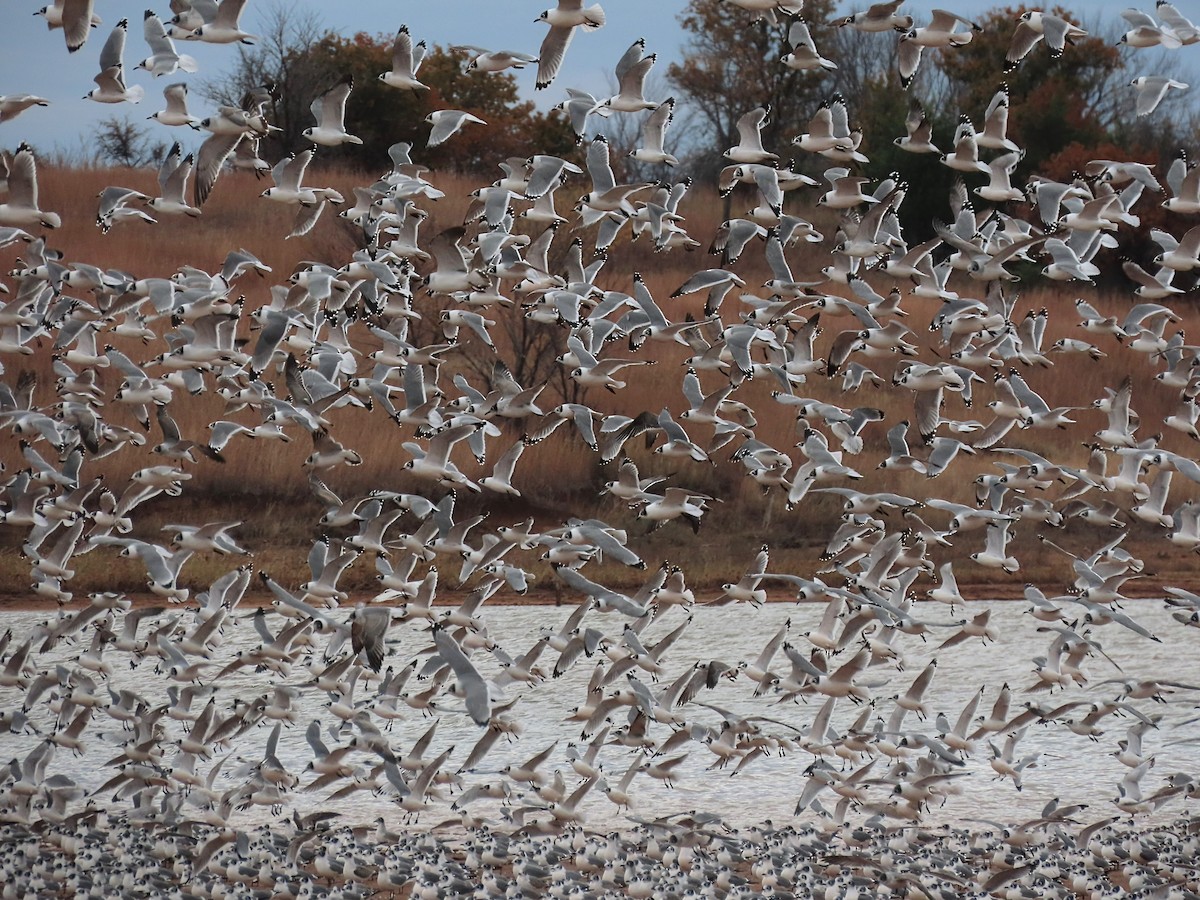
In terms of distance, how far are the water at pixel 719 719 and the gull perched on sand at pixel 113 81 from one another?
15.2 ft

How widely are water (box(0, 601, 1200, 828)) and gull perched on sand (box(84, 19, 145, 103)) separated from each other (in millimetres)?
4633

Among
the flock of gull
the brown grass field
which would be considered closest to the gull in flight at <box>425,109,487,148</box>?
the flock of gull

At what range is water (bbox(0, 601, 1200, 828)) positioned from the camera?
40.0ft

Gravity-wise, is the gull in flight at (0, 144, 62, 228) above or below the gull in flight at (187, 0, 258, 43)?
below

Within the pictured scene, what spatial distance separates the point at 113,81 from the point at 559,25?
3424mm

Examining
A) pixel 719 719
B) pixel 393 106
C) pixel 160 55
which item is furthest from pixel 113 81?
pixel 393 106

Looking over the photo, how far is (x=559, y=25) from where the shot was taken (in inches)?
477

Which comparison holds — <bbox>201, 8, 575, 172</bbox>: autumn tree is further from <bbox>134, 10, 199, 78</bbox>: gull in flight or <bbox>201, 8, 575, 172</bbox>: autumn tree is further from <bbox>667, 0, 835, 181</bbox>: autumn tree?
<bbox>134, 10, 199, 78</bbox>: gull in flight

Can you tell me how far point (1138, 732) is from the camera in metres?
12.1

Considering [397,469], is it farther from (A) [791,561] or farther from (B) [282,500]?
(A) [791,561]

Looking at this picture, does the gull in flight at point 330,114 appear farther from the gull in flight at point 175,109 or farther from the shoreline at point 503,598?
the shoreline at point 503,598

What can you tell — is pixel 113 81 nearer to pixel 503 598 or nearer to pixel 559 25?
pixel 559 25

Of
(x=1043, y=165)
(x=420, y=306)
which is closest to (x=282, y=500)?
(x=420, y=306)

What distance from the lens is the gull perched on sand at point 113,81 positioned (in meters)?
11.8
